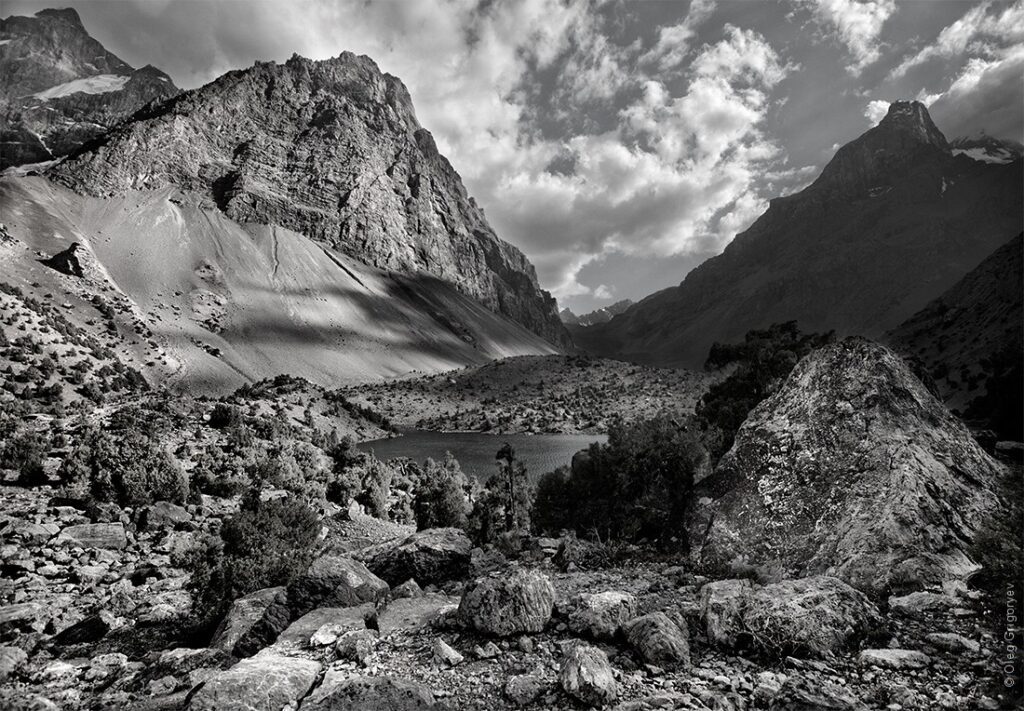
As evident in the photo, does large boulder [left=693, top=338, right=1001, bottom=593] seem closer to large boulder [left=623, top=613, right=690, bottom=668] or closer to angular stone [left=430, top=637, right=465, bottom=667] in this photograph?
large boulder [left=623, top=613, right=690, bottom=668]

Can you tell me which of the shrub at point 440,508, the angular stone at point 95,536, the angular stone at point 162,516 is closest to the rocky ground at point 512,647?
the angular stone at point 95,536

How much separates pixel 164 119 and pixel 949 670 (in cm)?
23004

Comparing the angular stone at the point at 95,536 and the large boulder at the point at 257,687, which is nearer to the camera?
the large boulder at the point at 257,687

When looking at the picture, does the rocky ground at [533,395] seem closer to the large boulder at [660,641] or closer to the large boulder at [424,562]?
the large boulder at [424,562]

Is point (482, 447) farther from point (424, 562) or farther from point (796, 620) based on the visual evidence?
point (796, 620)

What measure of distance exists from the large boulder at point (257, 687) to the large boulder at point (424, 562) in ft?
15.4

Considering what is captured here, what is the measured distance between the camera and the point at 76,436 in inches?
853

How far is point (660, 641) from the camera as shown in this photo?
20.3 ft

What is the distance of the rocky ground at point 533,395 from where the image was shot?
108625mm

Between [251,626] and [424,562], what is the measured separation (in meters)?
3.77

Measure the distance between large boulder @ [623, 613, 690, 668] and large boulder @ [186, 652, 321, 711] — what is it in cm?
432

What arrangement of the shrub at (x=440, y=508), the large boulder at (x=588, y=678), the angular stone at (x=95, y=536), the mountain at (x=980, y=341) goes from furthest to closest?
the mountain at (x=980, y=341) < the shrub at (x=440, y=508) < the angular stone at (x=95, y=536) < the large boulder at (x=588, y=678)

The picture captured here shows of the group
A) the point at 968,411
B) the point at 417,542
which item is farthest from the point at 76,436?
the point at 968,411

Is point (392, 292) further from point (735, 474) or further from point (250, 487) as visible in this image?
point (735, 474)
